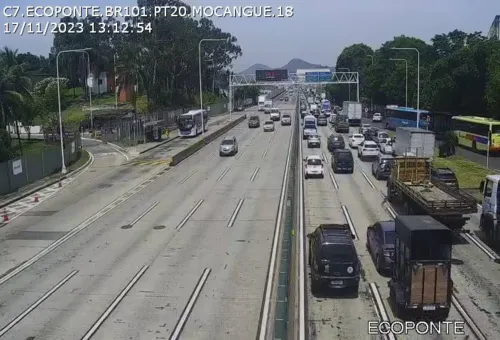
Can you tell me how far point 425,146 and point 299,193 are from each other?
50.3 ft

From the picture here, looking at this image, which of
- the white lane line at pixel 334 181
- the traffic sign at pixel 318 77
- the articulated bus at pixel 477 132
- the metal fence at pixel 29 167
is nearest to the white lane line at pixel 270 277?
the white lane line at pixel 334 181

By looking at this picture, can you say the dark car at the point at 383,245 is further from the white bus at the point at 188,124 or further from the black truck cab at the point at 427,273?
the white bus at the point at 188,124

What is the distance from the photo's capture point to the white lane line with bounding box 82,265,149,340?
14.9 metres

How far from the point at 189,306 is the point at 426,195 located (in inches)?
482

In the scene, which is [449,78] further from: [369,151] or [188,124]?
[188,124]

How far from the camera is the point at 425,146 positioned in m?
44.6

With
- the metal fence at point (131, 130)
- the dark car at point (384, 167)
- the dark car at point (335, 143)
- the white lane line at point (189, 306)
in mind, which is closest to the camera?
the white lane line at point (189, 306)

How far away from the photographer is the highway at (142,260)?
1552 centimetres

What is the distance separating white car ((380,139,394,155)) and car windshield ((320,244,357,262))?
116 ft

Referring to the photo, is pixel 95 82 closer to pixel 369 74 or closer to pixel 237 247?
pixel 369 74

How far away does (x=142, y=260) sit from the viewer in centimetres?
2147

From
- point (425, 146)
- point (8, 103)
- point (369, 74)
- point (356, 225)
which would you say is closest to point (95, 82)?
point (369, 74)

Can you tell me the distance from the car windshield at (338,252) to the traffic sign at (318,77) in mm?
110517

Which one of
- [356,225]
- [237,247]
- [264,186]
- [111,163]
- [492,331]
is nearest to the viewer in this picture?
[492,331]
